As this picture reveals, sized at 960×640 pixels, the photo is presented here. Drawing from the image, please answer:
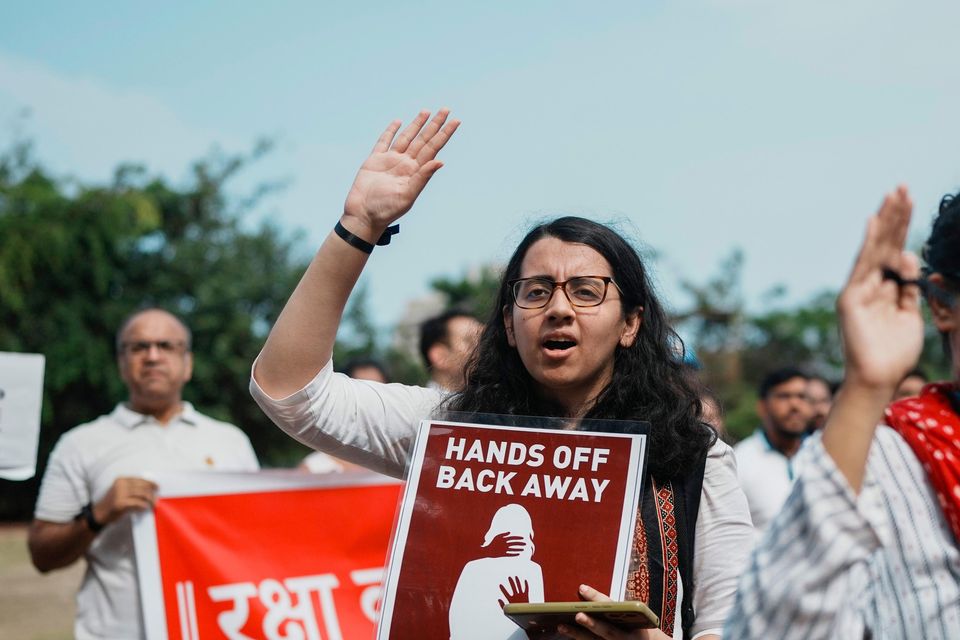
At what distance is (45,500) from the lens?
14.8 ft

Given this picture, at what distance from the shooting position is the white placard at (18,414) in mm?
4422

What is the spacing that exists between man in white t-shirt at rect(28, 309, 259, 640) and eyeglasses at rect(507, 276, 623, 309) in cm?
242

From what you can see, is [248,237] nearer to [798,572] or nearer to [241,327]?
[241,327]

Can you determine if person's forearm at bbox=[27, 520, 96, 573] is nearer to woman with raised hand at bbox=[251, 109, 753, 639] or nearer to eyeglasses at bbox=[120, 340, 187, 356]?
eyeglasses at bbox=[120, 340, 187, 356]

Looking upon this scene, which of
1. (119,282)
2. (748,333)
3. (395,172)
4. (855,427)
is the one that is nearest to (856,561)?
(855,427)


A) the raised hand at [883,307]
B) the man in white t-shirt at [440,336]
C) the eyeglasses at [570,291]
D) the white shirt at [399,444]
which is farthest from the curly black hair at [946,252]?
the man in white t-shirt at [440,336]

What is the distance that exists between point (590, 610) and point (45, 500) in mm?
3272

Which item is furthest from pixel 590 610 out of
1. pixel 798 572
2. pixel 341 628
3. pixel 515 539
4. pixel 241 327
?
pixel 241 327

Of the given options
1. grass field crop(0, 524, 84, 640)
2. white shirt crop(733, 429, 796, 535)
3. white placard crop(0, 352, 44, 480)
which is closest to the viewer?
white placard crop(0, 352, 44, 480)

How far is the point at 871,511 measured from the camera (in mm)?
1535

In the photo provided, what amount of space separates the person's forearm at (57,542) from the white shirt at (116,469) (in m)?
0.05

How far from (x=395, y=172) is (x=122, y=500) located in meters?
2.40

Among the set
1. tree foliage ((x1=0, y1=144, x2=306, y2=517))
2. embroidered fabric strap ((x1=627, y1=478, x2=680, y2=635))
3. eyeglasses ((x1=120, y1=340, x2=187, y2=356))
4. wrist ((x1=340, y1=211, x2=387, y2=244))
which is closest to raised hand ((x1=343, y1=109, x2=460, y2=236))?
wrist ((x1=340, y1=211, x2=387, y2=244))

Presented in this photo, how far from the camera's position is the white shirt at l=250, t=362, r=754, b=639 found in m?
2.22
